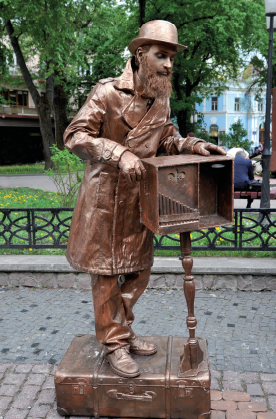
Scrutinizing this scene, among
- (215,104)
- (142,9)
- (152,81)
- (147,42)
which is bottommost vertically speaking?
(152,81)

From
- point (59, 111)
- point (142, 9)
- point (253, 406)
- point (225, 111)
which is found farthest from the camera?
point (225, 111)

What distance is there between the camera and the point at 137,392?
9.62 feet

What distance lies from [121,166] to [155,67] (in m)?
0.69

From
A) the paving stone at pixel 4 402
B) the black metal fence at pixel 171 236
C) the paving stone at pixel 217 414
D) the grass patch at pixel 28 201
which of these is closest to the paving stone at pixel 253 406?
the paving stone at pixel 217 414

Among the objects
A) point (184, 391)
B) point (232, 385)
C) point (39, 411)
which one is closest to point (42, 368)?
point (39, 411)

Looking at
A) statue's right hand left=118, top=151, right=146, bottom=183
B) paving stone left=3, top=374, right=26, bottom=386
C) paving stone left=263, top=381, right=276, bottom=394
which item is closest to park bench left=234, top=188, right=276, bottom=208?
paving stone left=263, top=381, right=276, bottom=394

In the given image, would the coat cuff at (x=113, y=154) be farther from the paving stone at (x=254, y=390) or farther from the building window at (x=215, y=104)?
the building window at (x=215, y=104)

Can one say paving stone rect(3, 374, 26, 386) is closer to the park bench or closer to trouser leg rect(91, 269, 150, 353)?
trouser leg rect(91, 269, 150, 353)

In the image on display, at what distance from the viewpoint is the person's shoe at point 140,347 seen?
3.28m

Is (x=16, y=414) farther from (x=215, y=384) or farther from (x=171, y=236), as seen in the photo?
(x=171, y=236)

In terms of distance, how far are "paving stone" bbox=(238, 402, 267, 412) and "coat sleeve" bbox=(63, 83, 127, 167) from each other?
1965 mm

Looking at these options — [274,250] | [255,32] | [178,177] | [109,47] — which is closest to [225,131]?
[109,47]

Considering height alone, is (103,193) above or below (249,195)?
above

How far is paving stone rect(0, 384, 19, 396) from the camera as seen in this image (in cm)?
326
